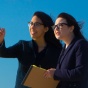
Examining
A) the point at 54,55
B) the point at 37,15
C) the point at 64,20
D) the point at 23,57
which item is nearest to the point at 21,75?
the point at 23,57

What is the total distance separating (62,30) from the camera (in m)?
5.02

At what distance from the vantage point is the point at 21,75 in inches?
243

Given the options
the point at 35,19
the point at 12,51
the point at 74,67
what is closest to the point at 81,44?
the point at 74,67

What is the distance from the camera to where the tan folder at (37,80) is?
4.95 meters

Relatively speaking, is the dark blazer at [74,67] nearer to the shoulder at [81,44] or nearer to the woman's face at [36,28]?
the shoulder at [81,44]

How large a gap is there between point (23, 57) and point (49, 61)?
20.0 inches

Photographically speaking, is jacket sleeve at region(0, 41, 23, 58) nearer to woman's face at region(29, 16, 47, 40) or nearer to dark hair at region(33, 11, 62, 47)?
woman's face at region(29, 16, 47, 40)

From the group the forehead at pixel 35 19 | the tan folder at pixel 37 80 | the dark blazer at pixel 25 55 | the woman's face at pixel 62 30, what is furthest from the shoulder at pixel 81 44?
the forehead at pixel 35 19

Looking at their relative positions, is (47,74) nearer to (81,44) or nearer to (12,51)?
(81,44)

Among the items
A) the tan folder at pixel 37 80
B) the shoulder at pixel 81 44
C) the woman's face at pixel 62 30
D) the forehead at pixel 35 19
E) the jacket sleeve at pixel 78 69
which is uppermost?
the forehead at pixel 35 19

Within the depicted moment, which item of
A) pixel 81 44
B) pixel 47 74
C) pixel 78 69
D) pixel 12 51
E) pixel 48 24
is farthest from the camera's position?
pixel 48 24

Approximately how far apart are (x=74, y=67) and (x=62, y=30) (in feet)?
2.17

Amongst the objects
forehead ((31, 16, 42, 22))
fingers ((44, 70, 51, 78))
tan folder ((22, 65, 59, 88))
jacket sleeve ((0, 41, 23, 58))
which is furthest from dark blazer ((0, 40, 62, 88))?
fingers ((44, 70, 51, 78))

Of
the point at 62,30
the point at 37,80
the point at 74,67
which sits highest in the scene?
the point at 62,30
